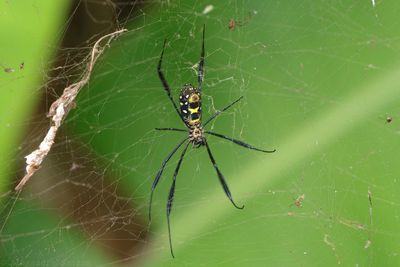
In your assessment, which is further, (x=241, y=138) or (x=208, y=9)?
(x=241, y=138)

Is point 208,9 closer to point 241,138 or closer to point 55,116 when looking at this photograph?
point 241,138

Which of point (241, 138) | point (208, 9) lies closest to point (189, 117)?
point (241, 138)

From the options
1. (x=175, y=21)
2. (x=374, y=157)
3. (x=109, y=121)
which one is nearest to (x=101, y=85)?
(x=109, y=121)

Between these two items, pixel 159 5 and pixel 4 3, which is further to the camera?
pixel 159 5

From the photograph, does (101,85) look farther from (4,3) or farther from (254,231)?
(254,231)

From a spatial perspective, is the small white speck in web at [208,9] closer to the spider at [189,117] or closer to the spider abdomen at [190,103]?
the spider at [189,117]

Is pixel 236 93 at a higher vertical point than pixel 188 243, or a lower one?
higher

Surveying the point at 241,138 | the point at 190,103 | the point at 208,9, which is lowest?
the point at 241,138

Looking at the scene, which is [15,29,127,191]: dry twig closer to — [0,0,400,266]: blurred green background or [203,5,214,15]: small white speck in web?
[0,0,400,266]: blurred green background
